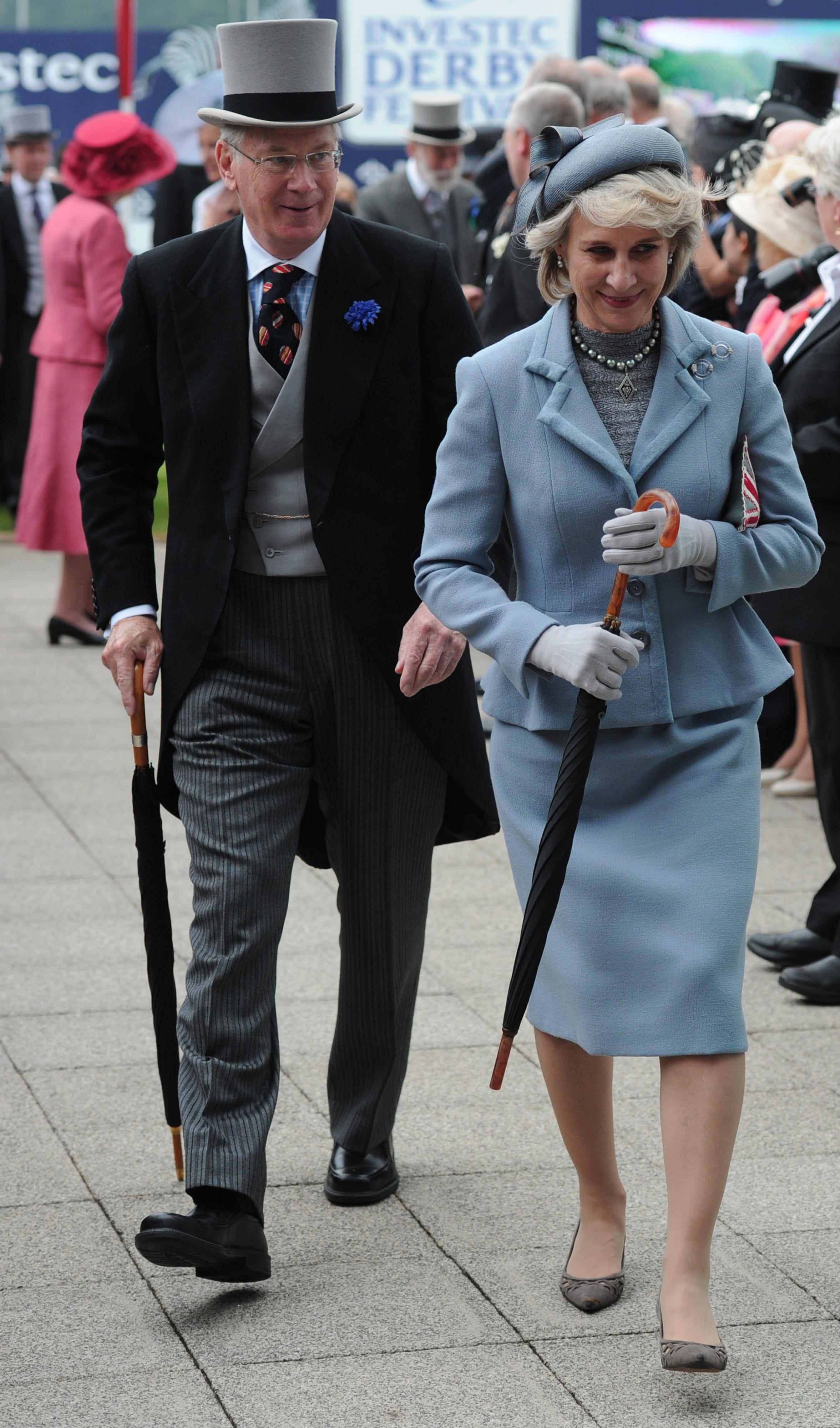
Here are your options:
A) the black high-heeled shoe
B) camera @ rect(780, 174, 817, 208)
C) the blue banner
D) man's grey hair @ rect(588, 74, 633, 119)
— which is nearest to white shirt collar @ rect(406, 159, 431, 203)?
man's grey hair @ rect(588, 74, 633, 119)

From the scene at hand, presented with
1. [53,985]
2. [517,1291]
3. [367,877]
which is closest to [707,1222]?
[517,1291]

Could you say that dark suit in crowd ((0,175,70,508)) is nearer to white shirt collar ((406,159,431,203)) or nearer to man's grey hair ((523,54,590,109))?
white shirt collar ((406,159,431,203))

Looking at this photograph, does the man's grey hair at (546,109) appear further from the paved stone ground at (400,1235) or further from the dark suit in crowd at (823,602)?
the paved stone ground at (400,1235)

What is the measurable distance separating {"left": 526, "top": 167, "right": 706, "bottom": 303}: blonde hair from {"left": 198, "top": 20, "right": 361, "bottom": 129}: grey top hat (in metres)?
0.48

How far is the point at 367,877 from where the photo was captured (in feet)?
11.8

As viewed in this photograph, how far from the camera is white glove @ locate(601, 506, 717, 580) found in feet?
9.26

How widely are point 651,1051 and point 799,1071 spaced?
4.88ft

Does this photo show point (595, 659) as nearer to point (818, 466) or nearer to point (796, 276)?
point (818, 466)

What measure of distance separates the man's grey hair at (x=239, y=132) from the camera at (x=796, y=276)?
249 centimetres

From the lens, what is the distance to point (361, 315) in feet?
11.1

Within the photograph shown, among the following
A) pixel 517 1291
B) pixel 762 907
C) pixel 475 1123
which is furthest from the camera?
pixel 762 907

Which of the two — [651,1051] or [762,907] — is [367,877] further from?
[762,907]

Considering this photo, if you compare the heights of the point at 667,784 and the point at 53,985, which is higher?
the point at 667,784

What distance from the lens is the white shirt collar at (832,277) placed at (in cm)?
498
